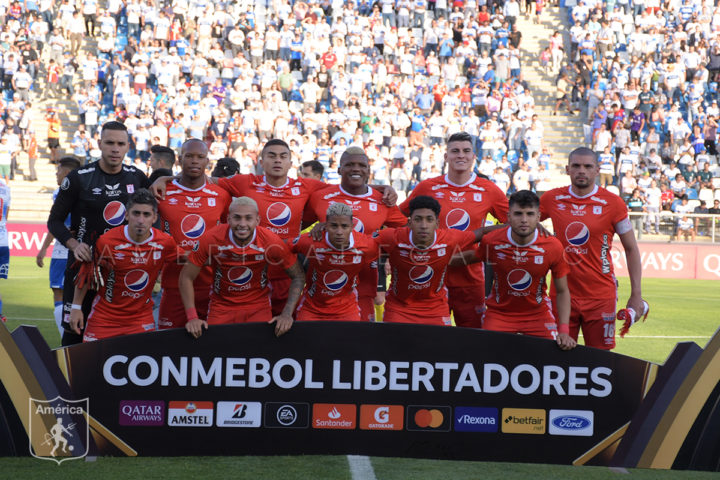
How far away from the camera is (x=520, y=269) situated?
231 inches

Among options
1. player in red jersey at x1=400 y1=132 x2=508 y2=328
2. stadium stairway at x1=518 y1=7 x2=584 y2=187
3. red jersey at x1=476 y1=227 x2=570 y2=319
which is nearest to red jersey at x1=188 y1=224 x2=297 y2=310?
player in red jersey at x1=400 y1=132 x2=508 y2=328

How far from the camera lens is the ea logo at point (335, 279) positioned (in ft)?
19.5

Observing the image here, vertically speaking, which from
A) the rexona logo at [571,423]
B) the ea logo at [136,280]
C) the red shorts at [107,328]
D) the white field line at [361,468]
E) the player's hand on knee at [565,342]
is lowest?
the white field line at [361,468]

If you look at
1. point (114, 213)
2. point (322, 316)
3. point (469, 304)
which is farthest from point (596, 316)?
point (114, 213)

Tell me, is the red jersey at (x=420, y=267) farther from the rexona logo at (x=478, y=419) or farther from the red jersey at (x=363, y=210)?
the rexona logo at (x=478, y=419)

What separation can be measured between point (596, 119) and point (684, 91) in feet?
11.6

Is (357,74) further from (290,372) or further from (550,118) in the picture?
(290,372)

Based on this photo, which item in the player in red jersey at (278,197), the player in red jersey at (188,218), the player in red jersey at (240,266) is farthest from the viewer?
the player in red jersey at (278,197)

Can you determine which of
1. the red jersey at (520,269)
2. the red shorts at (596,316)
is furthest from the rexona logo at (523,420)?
the red shorts at (596,316)

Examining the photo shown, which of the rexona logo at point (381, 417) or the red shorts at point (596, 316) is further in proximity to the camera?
the red shorts at point (596, 316)

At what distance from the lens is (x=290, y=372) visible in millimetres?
5273

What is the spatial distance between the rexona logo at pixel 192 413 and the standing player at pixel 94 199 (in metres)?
1.59

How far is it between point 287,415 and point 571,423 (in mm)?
1821

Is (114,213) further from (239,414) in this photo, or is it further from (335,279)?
(239,414)
